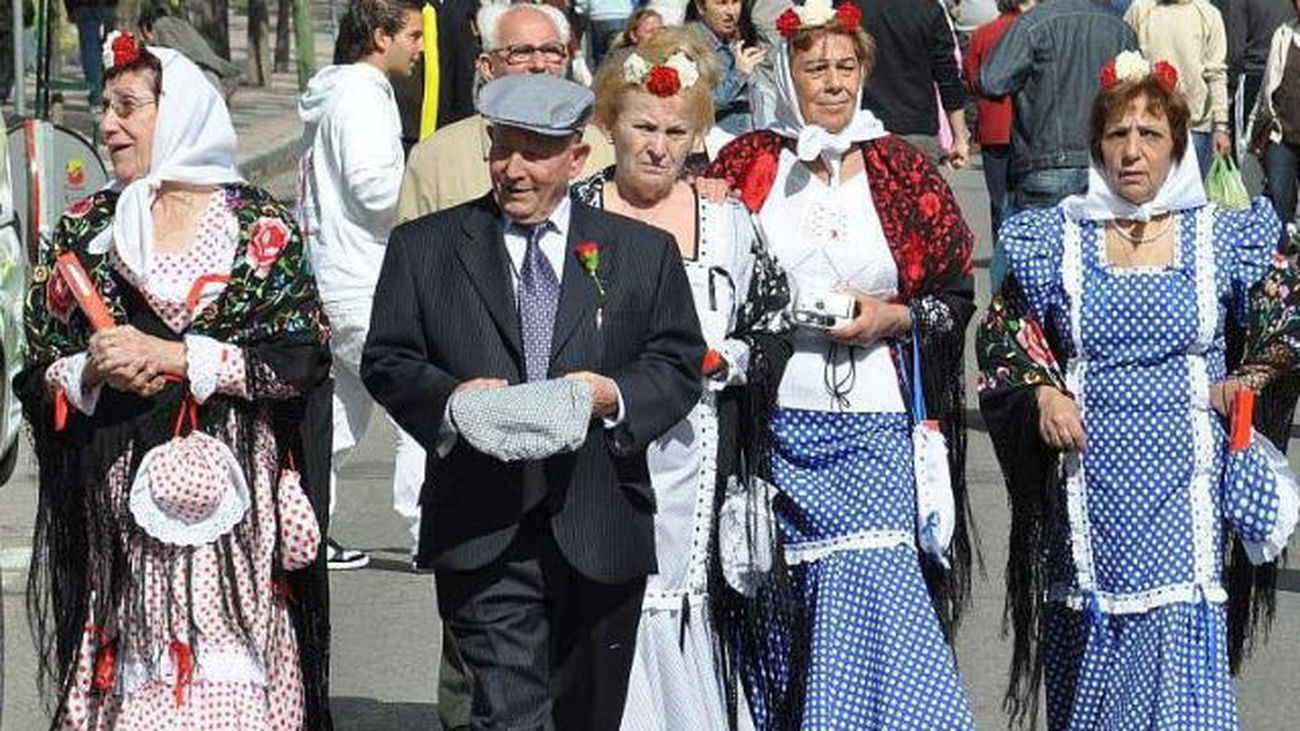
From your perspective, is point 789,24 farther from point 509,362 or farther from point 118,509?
point 118,509

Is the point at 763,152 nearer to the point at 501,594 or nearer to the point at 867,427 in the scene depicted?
the point at 867,427

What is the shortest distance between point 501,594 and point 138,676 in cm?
88

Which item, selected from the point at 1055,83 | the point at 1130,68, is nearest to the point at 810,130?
the point at 1130,68

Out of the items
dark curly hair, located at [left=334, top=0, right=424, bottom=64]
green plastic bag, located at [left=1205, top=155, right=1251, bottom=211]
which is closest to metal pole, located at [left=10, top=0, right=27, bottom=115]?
dark curly hair, located at [left=334, top=0, right=424, bottom=64]

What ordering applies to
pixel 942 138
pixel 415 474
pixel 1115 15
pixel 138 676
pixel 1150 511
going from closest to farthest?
Result: pixel 138 676, pixel 1150 511, pixel 415 474, pixel 1115 15, pixel 942 138

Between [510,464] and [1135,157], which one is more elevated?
[1135,157]

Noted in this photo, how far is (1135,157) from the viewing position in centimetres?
675

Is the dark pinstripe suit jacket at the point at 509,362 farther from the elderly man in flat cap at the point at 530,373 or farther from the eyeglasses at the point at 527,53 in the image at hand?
the eyeglasses at the point at 527,53

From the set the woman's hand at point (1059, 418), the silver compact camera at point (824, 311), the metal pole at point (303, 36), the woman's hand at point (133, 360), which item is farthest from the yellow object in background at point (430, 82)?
the metal pole at point (303, 36)

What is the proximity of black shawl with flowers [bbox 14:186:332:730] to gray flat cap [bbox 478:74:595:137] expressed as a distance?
0.68 metres

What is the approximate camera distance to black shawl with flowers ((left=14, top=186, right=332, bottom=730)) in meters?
6.36

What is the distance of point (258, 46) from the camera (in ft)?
102

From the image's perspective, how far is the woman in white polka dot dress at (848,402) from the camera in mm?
7078

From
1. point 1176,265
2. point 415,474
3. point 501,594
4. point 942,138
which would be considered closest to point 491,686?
point 501,594
